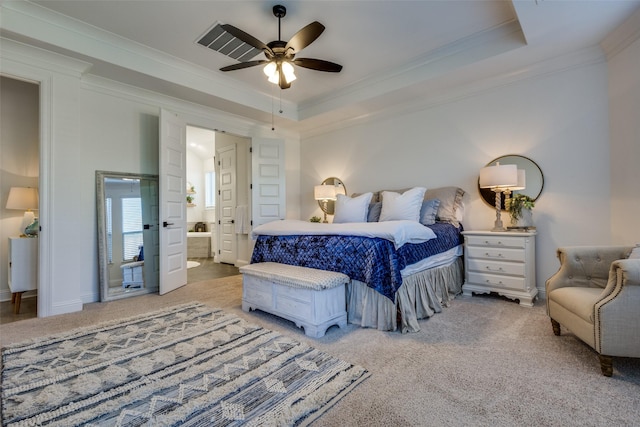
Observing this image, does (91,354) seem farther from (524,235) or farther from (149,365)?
(524,235)

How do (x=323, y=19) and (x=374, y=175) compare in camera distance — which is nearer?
(x=323, y=19)

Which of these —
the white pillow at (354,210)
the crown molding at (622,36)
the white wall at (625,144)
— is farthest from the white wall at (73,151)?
the white wall at (625,144)

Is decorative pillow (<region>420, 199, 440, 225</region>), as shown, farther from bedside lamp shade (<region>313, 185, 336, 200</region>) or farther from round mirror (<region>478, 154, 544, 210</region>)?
bedside lamp shade (<region>313, 185, 336, 200</region>)

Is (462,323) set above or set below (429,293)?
below

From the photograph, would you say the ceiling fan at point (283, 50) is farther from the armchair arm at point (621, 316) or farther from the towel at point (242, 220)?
the towel at point (242, 220)

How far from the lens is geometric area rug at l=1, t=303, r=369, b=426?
141 centimetres

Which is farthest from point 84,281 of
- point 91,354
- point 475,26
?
point 475,26

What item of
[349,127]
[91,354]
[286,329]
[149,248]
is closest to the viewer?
[91,354]

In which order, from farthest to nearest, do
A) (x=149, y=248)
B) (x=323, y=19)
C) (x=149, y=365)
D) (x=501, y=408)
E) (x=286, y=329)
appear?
(x=149, y=248), (x=323, y=19), (x=286, y=329), (x=149, y=365), (x=501, y=408)

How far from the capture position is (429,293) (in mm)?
2832

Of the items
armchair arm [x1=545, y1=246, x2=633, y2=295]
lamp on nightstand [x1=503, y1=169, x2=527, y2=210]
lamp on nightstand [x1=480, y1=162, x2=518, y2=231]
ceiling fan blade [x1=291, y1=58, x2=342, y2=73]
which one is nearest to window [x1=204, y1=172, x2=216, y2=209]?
ceiling fan blade [x1=291, y1=58, x2=342, y2=73]

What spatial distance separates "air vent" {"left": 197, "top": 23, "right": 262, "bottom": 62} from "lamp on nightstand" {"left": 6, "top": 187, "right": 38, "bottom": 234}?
2.64 meters

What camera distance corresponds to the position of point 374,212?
3.97 m

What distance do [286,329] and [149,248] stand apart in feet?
8.37
